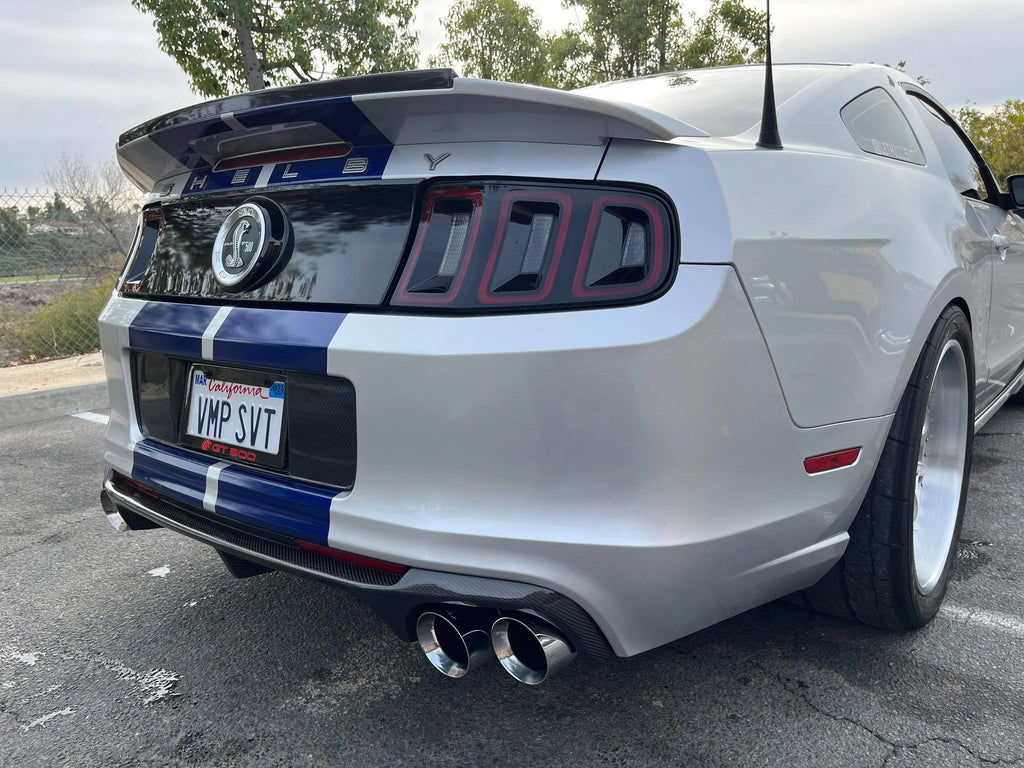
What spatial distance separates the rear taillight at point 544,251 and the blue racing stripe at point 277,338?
179 mm

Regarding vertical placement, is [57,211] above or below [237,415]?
above

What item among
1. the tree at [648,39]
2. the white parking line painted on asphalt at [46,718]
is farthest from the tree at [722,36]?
the white parking line painted on asphalt at [46,718]

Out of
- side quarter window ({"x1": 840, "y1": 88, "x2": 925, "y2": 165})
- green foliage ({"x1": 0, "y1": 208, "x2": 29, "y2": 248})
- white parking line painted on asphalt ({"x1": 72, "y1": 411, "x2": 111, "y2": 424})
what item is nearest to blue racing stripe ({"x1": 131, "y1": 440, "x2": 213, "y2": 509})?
side quarter window ({"x1": 840, "y1": 88, "x2": 925, "y2": 165})

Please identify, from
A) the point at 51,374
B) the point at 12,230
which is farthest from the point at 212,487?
the point at 12,230

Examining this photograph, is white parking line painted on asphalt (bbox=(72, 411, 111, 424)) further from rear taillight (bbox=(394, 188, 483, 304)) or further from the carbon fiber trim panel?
rear taillight (bbox=(394, 188, 483, 304))

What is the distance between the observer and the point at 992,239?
2.86 meters

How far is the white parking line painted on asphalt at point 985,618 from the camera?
7.30 feet

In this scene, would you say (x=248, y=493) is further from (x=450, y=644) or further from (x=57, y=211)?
(x=57, y=211)

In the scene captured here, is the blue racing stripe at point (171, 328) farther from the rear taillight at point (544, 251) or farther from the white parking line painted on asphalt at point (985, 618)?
the white parking line painted on asphalt at point (985, 618)

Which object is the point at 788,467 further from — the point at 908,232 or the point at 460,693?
the point at 460,693

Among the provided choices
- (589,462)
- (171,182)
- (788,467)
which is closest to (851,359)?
(788,467)

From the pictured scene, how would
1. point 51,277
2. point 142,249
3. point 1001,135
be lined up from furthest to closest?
point 1001,135 < point 51,277 < point 142,249

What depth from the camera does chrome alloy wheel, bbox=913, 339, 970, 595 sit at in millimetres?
2391

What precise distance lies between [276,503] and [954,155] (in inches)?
105
